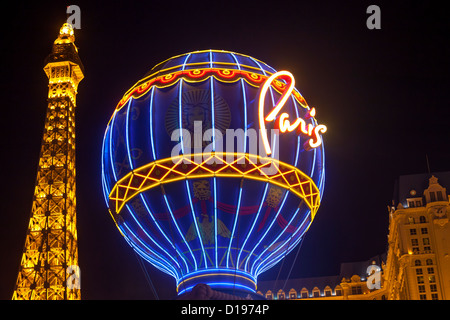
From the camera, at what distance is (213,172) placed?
925 inches

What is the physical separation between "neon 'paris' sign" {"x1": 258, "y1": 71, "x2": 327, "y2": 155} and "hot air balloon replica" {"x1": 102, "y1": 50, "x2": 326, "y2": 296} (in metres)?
0.04

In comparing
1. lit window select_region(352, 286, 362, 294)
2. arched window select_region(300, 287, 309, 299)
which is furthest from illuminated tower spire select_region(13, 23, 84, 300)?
lit window select_region(352, 286, 362, 294)

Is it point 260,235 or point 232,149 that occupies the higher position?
point 232,149

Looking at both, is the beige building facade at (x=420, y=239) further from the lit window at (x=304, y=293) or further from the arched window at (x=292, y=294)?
the arched window at (x=292, y=294)

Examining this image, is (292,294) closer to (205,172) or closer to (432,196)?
(432,196)

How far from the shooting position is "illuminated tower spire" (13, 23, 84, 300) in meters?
63.1

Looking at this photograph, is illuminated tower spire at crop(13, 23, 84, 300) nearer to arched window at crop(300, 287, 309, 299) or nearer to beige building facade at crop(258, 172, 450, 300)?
beige building facade at crop(258, 172, 450, 300)

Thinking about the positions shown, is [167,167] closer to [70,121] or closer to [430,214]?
[430,214]

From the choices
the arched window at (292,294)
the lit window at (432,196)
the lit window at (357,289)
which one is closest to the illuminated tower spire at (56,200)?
the arched window at (292,294)

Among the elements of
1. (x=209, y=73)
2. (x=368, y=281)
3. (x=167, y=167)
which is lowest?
(x=167, y=167)

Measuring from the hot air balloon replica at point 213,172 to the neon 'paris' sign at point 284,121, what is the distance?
0.12ft

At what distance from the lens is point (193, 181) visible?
77.6ft

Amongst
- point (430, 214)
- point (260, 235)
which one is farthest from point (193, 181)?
point (430, 214)
